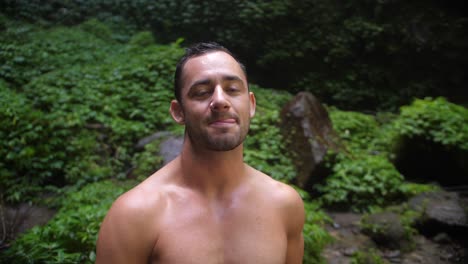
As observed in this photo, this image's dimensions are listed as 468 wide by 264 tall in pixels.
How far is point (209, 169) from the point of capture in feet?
5.15

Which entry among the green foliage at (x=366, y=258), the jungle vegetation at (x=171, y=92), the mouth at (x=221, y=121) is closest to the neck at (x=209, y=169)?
the mouth at (x=221, y=121)

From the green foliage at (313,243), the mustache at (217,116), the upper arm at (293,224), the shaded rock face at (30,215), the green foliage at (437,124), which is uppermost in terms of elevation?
the mustache at (217,116)

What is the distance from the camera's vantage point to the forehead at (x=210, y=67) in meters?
1.53

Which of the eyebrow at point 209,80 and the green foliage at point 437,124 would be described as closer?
the eyebrow at point 209,80

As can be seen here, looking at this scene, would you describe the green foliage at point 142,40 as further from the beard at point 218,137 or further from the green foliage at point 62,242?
the beard at point 218,137

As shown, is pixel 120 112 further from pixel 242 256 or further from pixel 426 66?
pixel 426 66

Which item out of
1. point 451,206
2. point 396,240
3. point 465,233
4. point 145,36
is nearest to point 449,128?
point 451,206

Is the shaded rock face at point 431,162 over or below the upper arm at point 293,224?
below

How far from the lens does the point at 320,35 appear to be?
10.3 m

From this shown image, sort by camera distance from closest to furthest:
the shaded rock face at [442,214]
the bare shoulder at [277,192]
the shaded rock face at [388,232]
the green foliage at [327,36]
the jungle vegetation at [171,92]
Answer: the bare shoulder at [277,192], the shaded rock face at [388,232], the shaded rock face at [442,214], the jungle vegetation at [171,92], the green foliage at [327,36]

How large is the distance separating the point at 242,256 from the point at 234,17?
9.32 m

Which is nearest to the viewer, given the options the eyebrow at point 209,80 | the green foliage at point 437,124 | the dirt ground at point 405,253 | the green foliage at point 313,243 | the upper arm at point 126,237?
the upper arm at point 126,237

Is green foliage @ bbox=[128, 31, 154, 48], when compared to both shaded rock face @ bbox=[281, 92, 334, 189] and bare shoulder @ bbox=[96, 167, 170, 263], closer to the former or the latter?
shaded rock face @ bbox=[281, 92, 334, 189]

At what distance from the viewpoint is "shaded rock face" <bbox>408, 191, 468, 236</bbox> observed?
4.07 metres
